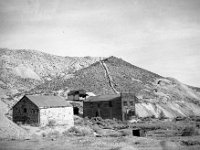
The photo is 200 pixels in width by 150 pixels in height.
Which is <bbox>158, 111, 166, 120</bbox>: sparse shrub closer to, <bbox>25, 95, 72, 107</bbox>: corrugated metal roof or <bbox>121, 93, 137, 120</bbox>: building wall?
<bbox>121, 93, 137, 120</bbox>: building wall

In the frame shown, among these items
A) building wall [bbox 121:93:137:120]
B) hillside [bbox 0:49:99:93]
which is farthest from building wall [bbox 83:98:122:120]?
hillside [bbox 0:49:99:93]

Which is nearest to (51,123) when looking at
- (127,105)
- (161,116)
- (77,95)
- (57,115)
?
(57,115)

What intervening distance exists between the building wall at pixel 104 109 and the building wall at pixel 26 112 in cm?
1671

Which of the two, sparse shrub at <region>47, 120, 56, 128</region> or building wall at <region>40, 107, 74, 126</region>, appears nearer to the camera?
building wall at <region>40, 107, 74, 126</region>

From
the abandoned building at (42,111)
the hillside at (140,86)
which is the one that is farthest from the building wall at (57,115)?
the hillside at (140,86)

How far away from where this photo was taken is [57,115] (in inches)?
1636

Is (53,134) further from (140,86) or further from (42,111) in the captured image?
(140,86)

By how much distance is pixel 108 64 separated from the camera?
115m

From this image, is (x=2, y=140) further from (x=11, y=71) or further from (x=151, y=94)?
(x=11, y=71)

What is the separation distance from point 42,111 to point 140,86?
56273 millimetres

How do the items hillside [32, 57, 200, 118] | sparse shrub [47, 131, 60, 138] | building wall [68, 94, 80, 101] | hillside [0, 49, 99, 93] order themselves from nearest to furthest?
1. sparse shrub [47, 131, 60, 138]
2. building wall [68, 94, 80, 101]
3. hillside [32, 57, 200, 118]
4. hillside [0, 49, 99, 93]

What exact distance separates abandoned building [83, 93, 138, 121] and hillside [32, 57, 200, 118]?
10606 mm

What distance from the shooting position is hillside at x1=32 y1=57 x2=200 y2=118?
69938 millimetres

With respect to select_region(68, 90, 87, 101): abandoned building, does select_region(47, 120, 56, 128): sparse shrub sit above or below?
below
